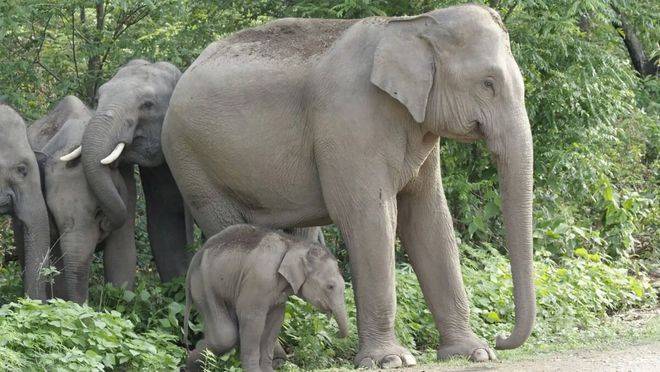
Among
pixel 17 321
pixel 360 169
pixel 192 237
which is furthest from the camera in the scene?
pixel 192 237

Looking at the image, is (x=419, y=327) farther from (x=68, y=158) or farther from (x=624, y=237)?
(x=624, y=237)

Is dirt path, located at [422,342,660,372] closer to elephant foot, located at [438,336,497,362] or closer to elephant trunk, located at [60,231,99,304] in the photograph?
elephant foot, located at [438,336,497,362]

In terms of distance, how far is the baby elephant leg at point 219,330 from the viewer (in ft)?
28.4

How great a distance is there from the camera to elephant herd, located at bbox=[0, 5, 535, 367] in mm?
8750

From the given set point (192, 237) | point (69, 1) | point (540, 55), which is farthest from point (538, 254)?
point (69, 1)

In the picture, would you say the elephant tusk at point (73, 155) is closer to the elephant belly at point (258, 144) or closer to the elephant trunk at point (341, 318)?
the elephant belly at point (258, 144)

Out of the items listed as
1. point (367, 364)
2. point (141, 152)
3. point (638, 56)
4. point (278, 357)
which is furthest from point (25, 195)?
point (638, 56)

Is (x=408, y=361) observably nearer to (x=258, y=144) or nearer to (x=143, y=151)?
(x=258, y=144)

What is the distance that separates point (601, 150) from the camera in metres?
13.4

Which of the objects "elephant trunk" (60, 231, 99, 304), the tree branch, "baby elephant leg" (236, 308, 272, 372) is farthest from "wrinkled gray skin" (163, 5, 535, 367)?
the tree branch

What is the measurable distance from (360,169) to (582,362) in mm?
1820

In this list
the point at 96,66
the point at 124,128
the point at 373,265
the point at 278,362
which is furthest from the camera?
the point at 96,66

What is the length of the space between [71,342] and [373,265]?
1953 mm

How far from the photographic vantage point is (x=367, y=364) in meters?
8.78
